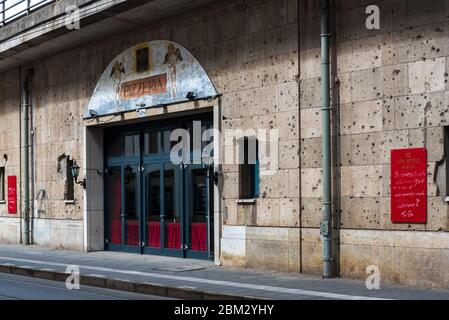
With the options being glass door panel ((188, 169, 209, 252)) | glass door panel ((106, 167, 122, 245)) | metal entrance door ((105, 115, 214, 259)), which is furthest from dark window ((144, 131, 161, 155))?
glass door panel ((188, 169, 209, 252))

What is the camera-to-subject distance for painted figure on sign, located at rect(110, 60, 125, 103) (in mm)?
17859

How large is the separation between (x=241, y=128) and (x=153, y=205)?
455 cm

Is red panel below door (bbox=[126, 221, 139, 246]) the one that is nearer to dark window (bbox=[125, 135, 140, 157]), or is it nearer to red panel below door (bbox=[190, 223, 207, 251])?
dark window (bbox=[125, 135, 140, 157])

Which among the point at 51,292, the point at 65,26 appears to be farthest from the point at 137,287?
the point at 65,26

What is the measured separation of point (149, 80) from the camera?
17.0m

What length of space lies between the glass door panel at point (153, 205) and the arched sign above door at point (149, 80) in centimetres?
189

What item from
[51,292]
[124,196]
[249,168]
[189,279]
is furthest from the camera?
[124,196]

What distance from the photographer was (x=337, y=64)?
12.7 m

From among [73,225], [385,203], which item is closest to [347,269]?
[385,203]

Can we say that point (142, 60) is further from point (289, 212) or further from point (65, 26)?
point (289, 212)

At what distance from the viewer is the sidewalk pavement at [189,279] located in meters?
10.7

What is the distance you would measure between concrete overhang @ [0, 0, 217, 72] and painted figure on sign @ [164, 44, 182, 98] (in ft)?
2.92

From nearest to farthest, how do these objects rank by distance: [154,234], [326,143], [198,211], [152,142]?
[326,143]
[198,211]
[154,234]
[152,142]

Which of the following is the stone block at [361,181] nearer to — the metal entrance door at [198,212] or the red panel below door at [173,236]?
the metal entrance door at [198,212]
